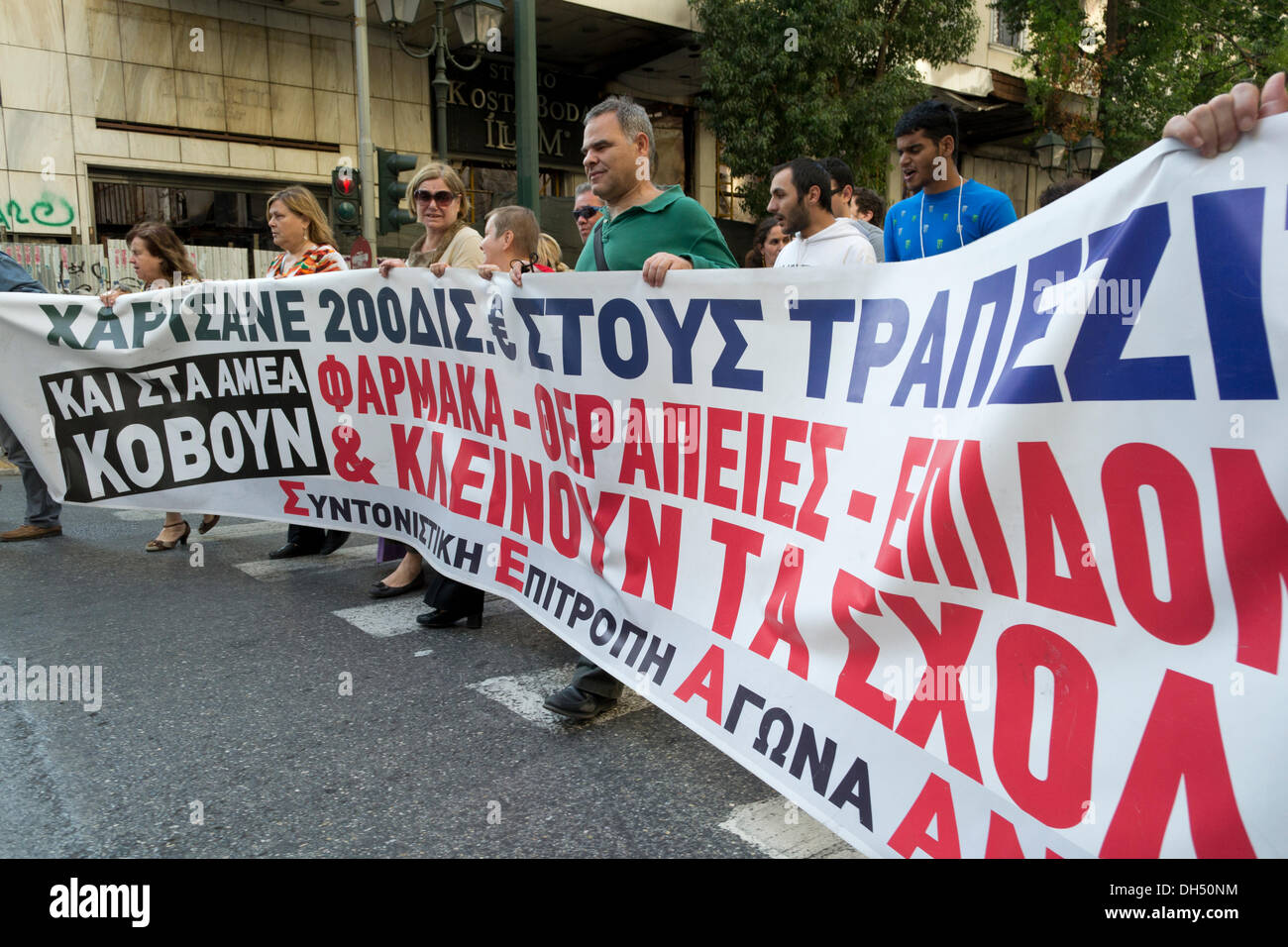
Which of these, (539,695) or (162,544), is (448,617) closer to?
(539,695)

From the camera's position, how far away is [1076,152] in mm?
16719

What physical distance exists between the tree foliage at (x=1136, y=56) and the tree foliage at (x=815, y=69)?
9.22ft

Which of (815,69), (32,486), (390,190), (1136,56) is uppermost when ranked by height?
(1136,56)

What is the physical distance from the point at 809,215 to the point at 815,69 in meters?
12.4

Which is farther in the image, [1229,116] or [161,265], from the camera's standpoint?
[161,265]

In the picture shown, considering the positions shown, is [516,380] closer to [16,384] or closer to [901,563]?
[901,563]

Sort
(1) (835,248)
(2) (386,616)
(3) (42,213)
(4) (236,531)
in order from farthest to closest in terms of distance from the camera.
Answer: (3) (42,213) → (4) (236,531) → (2) (386,616) → (1) (835,248)

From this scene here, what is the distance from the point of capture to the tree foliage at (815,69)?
15.1 metres

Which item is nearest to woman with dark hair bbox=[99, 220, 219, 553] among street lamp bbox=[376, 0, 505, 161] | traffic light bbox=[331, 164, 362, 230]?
street lamp bbox=[376, 0, 505, 161]

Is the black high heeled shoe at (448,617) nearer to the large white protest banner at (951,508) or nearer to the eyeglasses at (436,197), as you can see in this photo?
the large white protest banner at (951,508)

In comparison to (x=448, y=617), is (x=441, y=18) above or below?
above

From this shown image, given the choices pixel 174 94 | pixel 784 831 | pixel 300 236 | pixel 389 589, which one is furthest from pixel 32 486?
pixel 174 94

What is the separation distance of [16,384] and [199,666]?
290 centimetres
